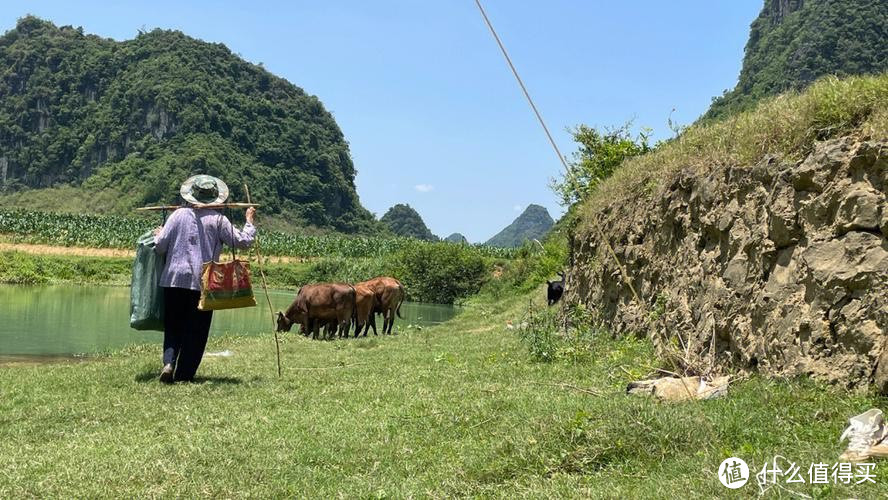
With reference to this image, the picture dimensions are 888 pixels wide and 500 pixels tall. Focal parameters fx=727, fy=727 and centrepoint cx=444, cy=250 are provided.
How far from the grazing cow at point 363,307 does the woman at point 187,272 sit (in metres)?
9.03

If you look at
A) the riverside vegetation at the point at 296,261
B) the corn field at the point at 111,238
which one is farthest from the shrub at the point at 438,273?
the corn field at the point at 111,238

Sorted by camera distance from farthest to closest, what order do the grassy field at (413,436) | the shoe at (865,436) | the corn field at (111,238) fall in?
the corn field at (111,238) → the grassy field at (413,436) → the shoe at (865,436)

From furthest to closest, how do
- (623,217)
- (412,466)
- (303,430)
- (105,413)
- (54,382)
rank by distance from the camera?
(623,217) < (54,382) < (105,413) < (303,430) < (412,466)

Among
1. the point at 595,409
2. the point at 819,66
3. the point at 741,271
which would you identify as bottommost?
the point at 595,409

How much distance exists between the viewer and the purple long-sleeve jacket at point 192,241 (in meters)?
7.98

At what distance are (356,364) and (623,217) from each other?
4.42 meters

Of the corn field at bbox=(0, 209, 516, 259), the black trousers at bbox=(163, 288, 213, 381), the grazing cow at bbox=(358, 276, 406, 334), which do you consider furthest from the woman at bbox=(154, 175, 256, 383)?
the corn field at bbox=(0, 209, 516, 259)

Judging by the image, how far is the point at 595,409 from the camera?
16.1 feet

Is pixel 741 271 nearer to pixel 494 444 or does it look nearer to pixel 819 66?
pixel 494 444

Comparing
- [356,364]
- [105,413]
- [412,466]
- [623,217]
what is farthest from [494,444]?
[623,217]

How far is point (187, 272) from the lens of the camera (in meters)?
7.98

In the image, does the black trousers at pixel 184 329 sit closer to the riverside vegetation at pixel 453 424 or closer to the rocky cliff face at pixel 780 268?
the riverside vegetation at pixel 453 424

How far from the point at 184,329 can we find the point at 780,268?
6110 millimetres

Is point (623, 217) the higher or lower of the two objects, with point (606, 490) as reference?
higher
